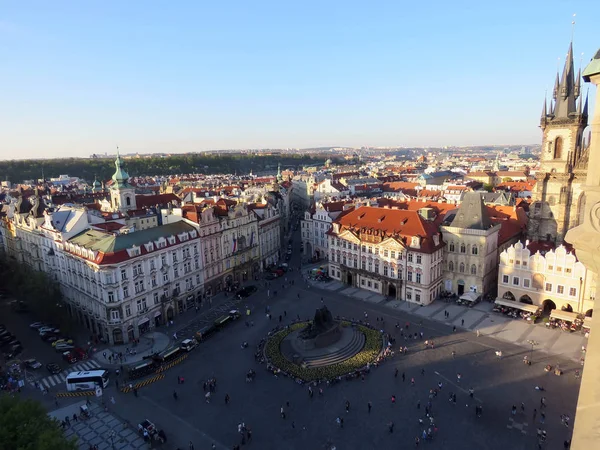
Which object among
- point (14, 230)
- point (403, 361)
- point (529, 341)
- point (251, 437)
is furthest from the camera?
point (14, 230)

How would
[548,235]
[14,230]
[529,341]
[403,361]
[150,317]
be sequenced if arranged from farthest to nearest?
[14,230] < [548,235] < [150,317] < [529,341] < [403,361]

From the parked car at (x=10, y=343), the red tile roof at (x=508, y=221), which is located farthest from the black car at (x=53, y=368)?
the red tile roof at (x=508, y=221)

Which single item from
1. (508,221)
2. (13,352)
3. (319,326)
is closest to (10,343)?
(13,352)

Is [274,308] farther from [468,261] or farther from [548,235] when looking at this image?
[548,235]

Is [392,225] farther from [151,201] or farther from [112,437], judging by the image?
[151,201]

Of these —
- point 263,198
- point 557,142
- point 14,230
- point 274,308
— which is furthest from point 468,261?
point 14,230

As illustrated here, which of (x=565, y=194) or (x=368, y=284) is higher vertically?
(x=565, y=194)

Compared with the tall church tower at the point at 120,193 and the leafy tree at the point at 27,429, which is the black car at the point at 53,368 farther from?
the tall church tower at the point at 120,193

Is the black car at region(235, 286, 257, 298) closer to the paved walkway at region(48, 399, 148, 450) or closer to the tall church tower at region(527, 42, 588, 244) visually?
the paved walkway at region(48, 399, 148, 450)
